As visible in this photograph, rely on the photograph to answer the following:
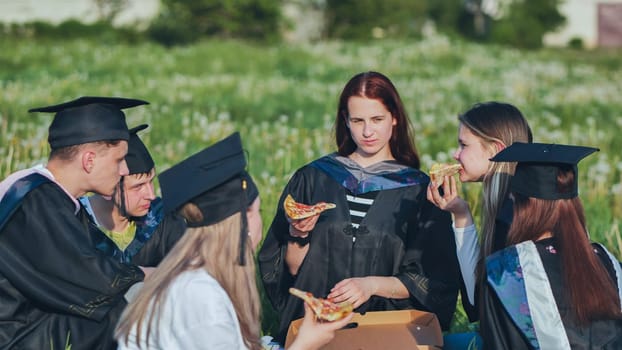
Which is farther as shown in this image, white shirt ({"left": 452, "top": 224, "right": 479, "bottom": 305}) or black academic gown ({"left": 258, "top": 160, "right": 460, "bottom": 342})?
black academic gown ({"left": 258, "top": 160, "right": 460, "bottom": 342})

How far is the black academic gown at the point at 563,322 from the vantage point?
145 inches

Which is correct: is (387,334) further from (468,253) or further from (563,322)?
(563,322)

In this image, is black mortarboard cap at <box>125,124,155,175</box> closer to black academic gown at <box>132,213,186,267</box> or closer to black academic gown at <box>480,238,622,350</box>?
black academic gown at <box>132,213,186,267</box>

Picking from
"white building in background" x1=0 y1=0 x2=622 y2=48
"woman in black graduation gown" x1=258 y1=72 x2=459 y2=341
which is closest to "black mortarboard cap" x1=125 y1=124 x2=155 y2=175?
"woman in black graduation gown" x1=258 y1=72 x2=459 y2=341

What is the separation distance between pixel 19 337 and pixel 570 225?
2.49 meters

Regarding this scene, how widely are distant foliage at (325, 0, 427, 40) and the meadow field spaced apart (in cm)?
1173

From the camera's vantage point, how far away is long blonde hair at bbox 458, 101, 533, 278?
449 cm

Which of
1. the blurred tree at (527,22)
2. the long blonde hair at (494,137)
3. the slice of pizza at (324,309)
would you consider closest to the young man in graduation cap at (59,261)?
the slice of pizza at (324,309)

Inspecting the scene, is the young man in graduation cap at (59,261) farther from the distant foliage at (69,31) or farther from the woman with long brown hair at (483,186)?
the distant foliage at (69,31)

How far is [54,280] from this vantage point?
4074 mm

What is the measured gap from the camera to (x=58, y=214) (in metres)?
4.12

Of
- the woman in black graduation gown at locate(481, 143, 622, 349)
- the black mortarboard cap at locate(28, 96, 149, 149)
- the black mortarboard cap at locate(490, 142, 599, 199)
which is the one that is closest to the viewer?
the woman in black graduation gown at locate(481, 143, 622, 349)

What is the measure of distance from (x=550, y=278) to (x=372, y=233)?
4.58ft

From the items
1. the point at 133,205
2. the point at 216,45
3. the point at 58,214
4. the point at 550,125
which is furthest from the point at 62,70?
the point at 58,214
